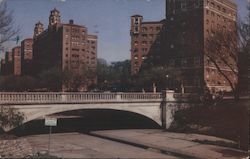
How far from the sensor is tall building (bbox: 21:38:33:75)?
47.5ft

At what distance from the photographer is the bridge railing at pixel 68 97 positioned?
60.2 ft

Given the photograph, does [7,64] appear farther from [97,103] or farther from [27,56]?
[97,103]

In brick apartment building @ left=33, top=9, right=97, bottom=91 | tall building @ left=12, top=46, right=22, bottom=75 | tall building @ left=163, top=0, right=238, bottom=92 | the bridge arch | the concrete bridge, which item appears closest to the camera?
brick apartment building @ left=33, top=9, right=97, bottom=91

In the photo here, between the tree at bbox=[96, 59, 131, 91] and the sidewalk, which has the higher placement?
the tree at bbox=[96, 59, 131, 91]

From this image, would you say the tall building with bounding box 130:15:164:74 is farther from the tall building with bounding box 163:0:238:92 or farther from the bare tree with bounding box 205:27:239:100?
the bare tree with bounding box 205:27:239:100

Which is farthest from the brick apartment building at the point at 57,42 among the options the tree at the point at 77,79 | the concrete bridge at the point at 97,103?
the tree at the point at 77,79

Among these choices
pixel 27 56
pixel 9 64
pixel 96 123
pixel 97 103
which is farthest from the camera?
pixel 96 123

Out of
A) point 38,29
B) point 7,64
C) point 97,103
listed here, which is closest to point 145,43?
point 97,103

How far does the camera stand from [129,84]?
128 feet

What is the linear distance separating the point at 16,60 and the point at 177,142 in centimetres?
999

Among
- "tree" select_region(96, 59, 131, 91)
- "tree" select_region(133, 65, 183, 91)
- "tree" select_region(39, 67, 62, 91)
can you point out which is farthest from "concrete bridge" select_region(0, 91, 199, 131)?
"tree" select_region(96, 59, 131, 91)

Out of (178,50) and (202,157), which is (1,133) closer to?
(202,157)

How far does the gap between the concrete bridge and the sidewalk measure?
1.47m

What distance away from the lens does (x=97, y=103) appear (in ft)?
71.8
